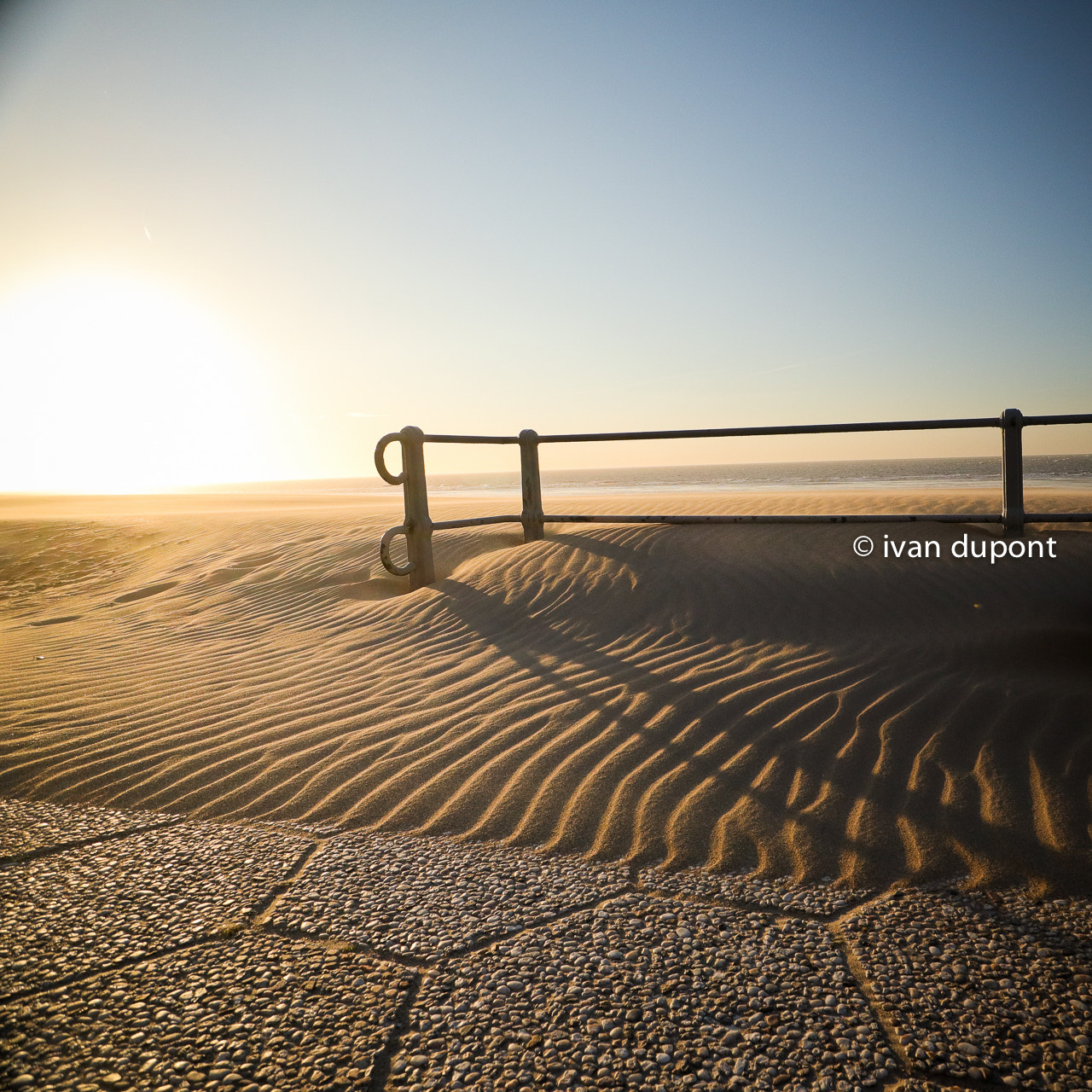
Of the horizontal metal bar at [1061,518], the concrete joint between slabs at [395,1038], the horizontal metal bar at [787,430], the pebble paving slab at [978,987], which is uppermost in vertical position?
the horizontal metal bar at [787,430]

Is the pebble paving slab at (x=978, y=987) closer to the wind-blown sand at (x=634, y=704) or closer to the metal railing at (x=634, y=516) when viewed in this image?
the wind-blown sand at (x=634, y=704)

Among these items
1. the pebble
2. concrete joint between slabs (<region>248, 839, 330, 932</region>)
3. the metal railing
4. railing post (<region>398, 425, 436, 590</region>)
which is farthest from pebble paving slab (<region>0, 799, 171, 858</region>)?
railing post (<region>398, 425, 436, 590</region>)

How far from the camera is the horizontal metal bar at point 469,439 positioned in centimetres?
630

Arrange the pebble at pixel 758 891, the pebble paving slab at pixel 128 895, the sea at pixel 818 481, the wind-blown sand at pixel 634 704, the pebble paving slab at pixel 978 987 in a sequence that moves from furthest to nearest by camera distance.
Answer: the sea at pixel 818 481 → the wind-blown sand at pixel 634 704 → the pebble at pixel 758 891 → the pebble paving slab at pixel 128 895 → the pebble paving slab at pixel 978 987

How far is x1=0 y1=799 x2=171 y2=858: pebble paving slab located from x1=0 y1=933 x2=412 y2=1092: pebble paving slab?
3.31ft

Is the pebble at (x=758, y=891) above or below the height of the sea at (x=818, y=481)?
below

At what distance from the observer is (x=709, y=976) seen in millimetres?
1783

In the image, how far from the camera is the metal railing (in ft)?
17.5

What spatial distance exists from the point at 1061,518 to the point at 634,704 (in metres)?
3.92

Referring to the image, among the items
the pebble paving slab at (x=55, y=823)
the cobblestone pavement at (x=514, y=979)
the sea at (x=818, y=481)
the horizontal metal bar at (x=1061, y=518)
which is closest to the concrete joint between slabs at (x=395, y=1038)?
the cobblestone pavement at (x=514, y=979)

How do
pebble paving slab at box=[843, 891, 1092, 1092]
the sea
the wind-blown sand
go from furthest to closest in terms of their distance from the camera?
the sea
the wind-blown sand
pebble paving slab at box=[843, 891, 1092, 1092]

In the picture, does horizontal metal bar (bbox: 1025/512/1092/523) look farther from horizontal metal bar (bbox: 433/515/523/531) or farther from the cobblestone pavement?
horizontal metal bar (bbox: 433/515/523/531)

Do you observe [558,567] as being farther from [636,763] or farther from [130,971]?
[130,971]

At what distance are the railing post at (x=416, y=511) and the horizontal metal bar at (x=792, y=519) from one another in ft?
0.61
